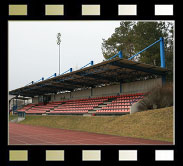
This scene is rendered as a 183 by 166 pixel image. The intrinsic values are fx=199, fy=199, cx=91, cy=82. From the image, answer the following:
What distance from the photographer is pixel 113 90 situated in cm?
2572

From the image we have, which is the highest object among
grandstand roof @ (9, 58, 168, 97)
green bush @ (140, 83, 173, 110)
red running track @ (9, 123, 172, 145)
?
grandstand roof @ (9, 58, 168, 97)

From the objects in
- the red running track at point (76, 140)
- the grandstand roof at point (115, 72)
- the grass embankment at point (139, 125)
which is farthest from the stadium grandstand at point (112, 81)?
the red running track at point (76, 140)

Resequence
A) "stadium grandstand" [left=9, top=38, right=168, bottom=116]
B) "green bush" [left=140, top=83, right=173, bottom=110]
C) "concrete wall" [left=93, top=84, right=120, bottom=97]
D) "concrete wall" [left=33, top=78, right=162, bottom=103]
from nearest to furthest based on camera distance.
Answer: "green bush" [left=140, top=83, right=173, bottom=110]
"stadium grandstand" [left=9, top=38, right=168, bottom=116]
"concrete wall" [left=33, top=78, right=162, bottom=103]
"concrete wall" [left=93, top=84, right=120, bottom=97]

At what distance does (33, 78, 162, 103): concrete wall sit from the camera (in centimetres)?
2141

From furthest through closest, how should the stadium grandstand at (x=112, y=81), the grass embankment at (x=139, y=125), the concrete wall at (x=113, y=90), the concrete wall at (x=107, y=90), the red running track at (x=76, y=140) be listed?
1. the concrete wall at (x=107, y=90)
2. the concrete wall at (x=113, y=90)
3. the stadium grandstand at (x=112, y=81)
4. the grass embankment at (x=139, y=125)
5. the red running track at (x=76, y=140)

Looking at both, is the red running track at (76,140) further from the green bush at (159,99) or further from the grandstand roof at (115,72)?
the grandstand roof at (115,72)

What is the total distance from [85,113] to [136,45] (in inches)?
529

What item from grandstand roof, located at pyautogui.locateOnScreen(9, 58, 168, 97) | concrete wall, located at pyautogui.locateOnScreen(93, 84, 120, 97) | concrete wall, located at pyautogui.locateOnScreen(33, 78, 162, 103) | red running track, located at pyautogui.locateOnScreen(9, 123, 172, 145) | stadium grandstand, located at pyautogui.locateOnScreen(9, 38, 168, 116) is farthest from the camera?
concrete wall, located at pyautogui.locateOnScreen(93, 84, 120, 97)

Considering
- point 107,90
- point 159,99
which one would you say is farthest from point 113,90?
point 159,99

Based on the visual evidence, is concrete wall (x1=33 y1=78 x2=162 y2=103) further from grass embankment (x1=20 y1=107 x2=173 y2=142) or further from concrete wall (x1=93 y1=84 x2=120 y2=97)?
grass embankment (x1=20 y1=107 x2=173 y2=142)

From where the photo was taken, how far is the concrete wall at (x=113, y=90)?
21.4 meters

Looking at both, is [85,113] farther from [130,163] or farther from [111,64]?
[130,163]

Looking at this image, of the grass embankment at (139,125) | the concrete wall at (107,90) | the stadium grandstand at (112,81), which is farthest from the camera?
the concrete wall at (107,90)

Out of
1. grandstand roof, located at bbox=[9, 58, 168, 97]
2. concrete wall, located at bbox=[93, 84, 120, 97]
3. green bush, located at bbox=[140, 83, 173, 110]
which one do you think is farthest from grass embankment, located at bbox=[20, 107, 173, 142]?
concrete wall, located at bbox=[93, 84, 120, 97]
